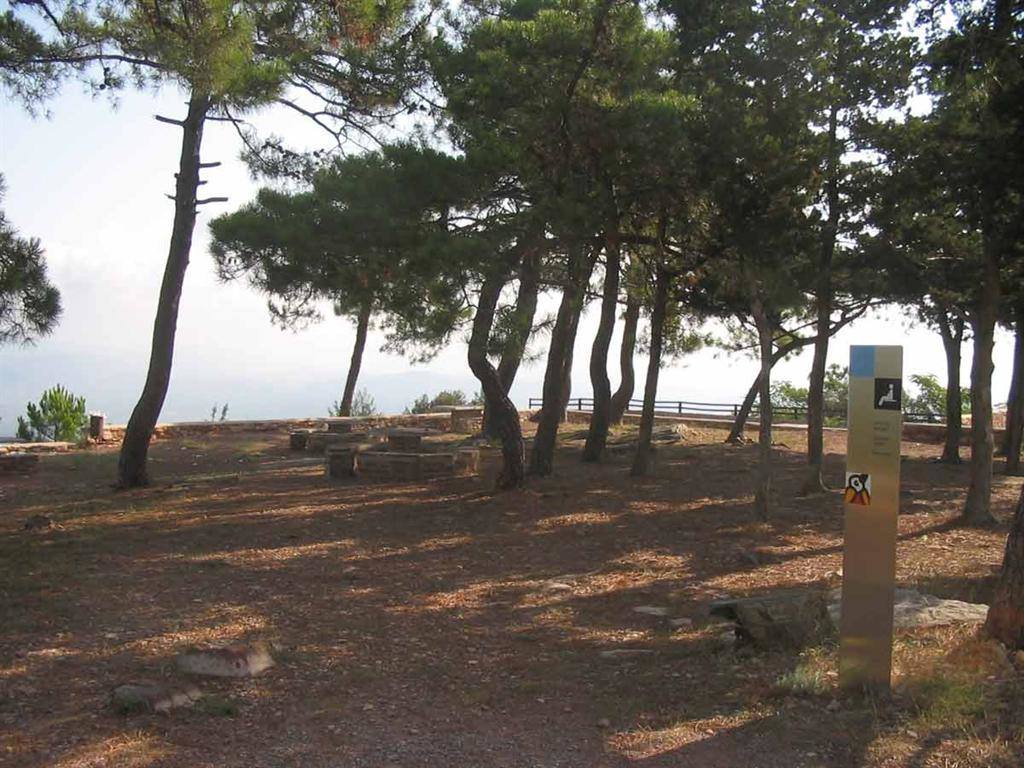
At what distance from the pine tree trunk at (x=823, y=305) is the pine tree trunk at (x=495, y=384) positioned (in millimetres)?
4090

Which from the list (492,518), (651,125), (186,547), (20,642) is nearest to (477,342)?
(492,518)

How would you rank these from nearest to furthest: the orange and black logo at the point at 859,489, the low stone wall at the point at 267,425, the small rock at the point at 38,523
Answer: the orange and black logo at the point at 859,489, the small rock at the point at 38,523, the low stone wall at the point at 267,425

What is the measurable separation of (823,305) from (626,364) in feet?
32.8

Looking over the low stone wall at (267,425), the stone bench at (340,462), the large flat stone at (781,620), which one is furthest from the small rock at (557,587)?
the low stone wall at (267,425)

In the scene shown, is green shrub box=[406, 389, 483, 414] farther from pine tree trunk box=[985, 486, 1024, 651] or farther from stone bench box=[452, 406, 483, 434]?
pine tree trunk box=[985, 486, 1024, 651]

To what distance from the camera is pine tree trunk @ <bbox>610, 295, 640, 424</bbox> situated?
2220 cm

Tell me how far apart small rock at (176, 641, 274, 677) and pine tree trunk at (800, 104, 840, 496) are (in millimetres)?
9219

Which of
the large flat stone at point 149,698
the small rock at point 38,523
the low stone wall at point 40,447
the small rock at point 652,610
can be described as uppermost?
the low stone wall at point 40,447

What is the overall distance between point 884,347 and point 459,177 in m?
6.77

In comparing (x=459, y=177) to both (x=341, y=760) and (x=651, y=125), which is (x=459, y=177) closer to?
(x=651, y=125)

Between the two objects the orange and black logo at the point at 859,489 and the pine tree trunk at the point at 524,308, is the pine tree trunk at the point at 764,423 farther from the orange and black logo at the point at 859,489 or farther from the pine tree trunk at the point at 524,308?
the orange and black logo at the point at 859,489

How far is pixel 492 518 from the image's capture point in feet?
38.4

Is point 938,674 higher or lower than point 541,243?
lower

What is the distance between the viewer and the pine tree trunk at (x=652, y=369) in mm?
14000
